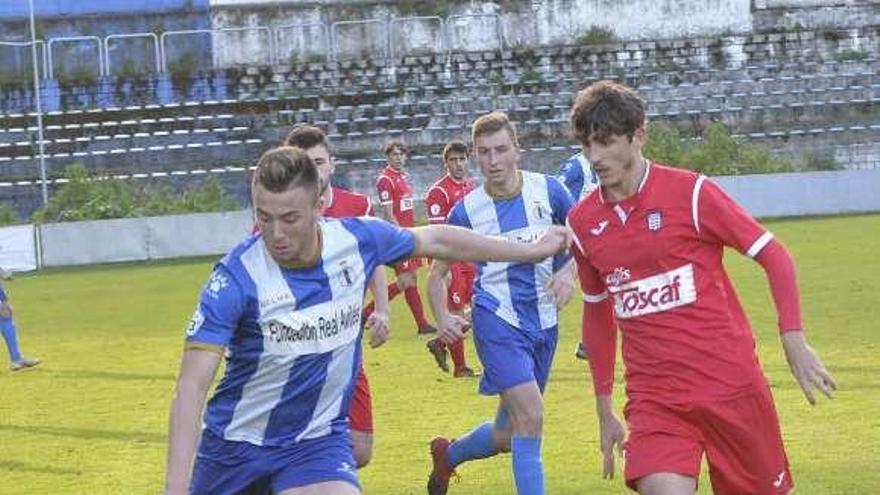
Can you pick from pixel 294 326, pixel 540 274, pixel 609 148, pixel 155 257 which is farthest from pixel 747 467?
pixel 155 257

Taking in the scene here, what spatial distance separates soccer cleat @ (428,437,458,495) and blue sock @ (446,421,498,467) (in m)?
0.03

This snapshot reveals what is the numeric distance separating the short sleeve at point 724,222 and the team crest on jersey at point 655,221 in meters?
0.13

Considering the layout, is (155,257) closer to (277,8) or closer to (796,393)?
(277,8)

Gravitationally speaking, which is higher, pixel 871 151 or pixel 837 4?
pixel 837 4

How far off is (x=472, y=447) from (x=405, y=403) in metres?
4.48

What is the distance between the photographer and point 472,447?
10.4 metres

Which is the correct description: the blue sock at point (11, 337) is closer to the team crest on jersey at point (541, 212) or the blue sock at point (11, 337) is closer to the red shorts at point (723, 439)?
the team crest on jersey at point (541, 212)

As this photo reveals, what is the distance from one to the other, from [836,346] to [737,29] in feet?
115

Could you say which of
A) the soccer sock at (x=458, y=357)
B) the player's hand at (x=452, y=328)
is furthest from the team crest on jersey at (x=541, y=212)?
the soccer sock at (x=458, y=357)

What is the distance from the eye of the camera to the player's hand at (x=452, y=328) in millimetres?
9195

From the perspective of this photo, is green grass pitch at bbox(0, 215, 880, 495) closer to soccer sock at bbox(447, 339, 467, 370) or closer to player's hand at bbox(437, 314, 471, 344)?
soccer sock at bbox(447, 339, 467, 370)

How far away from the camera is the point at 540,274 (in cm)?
1035

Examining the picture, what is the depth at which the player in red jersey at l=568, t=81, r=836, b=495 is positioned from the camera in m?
6.95

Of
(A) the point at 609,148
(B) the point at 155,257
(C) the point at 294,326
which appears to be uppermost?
(A) the point at 609,148
